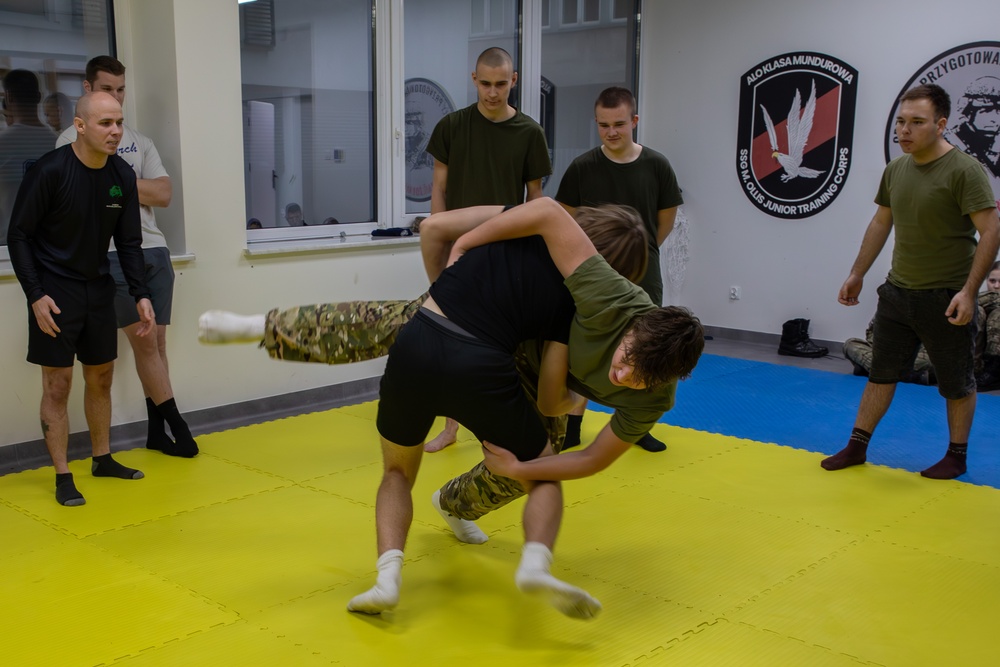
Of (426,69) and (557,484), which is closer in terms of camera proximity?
(557,484)

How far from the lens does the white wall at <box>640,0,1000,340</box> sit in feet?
21.5

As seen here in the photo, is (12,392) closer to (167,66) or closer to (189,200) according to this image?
(189,200)

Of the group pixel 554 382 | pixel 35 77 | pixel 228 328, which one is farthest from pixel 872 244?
pixel 35 77

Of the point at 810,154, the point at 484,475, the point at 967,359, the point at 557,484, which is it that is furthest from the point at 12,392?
the point at 810,154

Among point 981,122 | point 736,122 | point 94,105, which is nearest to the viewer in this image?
point 94,105

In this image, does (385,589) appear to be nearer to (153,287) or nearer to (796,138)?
(153,287)

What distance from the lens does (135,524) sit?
3.43m

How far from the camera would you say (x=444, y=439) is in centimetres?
452

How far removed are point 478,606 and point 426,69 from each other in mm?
4382

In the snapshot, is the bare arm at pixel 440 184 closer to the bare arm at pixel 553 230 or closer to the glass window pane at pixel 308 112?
the glass window pane at pixel 308 112

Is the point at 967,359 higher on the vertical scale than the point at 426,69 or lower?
lower

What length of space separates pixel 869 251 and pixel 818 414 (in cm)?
123

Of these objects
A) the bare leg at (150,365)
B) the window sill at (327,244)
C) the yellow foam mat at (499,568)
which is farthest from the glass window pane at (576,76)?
the bare leg at (150,365)

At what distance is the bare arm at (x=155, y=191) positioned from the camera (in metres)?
4.32
